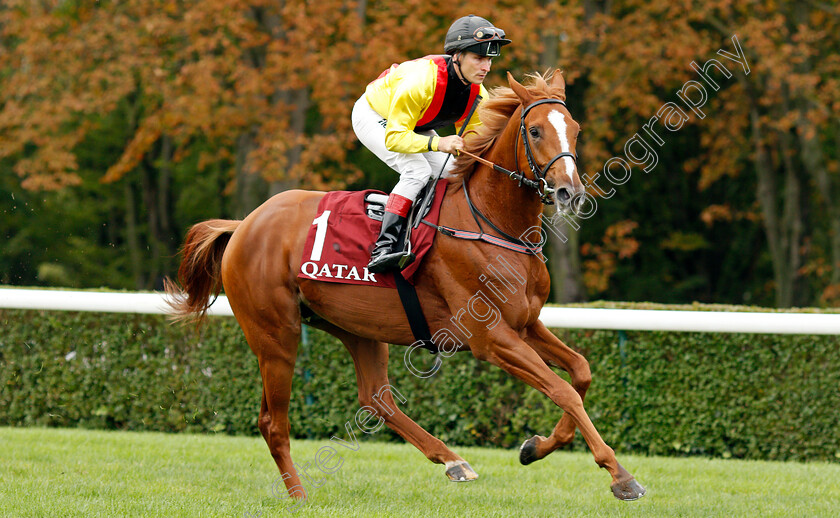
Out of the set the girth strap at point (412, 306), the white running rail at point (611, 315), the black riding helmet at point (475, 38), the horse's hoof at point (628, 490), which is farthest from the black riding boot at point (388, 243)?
the white running rail at point (611, 315)

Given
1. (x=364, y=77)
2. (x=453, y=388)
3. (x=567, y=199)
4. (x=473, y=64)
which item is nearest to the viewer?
(x=567, y=199)

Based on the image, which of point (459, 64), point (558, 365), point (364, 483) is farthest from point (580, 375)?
point (459, 64)

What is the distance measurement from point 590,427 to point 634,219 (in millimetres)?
16447

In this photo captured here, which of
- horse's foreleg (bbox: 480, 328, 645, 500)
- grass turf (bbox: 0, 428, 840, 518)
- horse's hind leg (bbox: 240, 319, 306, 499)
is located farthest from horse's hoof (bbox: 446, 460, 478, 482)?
horse's hind leg (bbox: 240, 319, 306, 499)

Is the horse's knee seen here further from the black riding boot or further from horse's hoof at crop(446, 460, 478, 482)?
the black riding boot

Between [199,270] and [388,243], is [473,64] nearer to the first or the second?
[388,243]

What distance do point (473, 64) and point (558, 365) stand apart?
1.62m

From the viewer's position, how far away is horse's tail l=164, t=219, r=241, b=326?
18.1 feet

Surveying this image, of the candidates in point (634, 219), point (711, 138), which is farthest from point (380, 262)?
point (634, 219)

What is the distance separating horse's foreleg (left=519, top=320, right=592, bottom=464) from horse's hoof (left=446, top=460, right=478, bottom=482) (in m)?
0.31

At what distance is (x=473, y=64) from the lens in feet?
14.5

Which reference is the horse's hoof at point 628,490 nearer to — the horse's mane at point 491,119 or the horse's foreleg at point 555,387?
the horse's foreleg at point 555,387

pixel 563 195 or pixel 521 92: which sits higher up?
pixel 521 92

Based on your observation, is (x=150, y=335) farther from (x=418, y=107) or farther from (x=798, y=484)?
(x=798, y=484)
